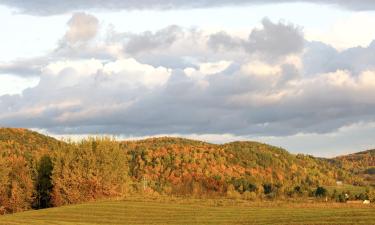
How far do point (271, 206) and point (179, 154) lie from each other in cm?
7192

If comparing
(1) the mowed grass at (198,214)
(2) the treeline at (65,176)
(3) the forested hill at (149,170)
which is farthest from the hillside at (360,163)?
(1) the mowed grass at (198,214)

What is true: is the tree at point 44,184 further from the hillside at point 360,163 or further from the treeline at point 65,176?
the hillside at point 360,163

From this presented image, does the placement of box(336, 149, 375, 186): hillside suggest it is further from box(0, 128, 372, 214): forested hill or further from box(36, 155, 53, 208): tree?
box(36, 155, 53, 208): tree

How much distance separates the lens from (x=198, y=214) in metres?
47.0

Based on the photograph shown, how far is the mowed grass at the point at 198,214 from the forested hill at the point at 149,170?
11.2 meters

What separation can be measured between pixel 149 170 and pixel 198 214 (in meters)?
65.0

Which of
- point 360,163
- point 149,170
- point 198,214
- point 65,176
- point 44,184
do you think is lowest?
point 198,214

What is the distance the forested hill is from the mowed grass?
1123 centimetres

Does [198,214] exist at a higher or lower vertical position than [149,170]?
lower

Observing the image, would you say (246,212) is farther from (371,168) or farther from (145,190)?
(371,168)

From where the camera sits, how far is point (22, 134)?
131 meters

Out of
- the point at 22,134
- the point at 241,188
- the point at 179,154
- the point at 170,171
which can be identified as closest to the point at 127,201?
the point at 241,188

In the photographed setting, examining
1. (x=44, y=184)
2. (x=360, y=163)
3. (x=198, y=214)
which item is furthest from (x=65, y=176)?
(x=360, y=163)

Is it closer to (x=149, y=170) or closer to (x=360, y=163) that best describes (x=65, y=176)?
(x=149, y=170)
